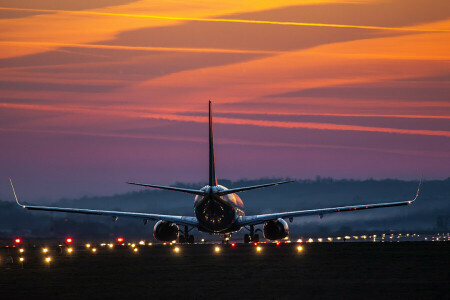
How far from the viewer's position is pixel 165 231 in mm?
89250

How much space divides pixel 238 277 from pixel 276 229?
4886 centimetres

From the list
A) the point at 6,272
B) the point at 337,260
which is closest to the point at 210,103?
the point at 337,260

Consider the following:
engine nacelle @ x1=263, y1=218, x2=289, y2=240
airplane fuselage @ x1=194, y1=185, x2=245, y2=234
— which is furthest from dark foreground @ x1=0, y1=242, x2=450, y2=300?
engine nacelle @ x1=263, y1=218, x2=289, y2=240

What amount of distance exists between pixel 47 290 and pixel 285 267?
15.3 metres

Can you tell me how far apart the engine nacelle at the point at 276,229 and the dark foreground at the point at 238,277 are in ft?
99.5

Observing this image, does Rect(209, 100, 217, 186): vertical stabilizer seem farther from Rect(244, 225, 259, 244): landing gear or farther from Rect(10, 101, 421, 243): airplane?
Rect(244, 225, 259, 244): landing gear

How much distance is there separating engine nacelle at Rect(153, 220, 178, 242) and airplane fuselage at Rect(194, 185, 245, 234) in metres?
4.89

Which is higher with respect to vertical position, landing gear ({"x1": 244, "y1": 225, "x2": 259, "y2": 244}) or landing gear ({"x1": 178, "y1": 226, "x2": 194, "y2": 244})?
landing gear ({"x1": 178, "y1": 226, "x2": 194, "y2": 244})

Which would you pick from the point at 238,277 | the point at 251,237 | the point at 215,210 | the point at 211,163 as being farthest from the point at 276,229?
the point at 238,277

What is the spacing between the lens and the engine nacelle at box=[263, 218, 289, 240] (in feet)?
286

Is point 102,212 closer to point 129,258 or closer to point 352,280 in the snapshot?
point 129,258

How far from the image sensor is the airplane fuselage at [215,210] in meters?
80.2

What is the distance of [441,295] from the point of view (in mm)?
29938

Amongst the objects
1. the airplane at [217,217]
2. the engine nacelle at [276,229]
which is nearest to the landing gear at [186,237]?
the airplane at [217,217]
